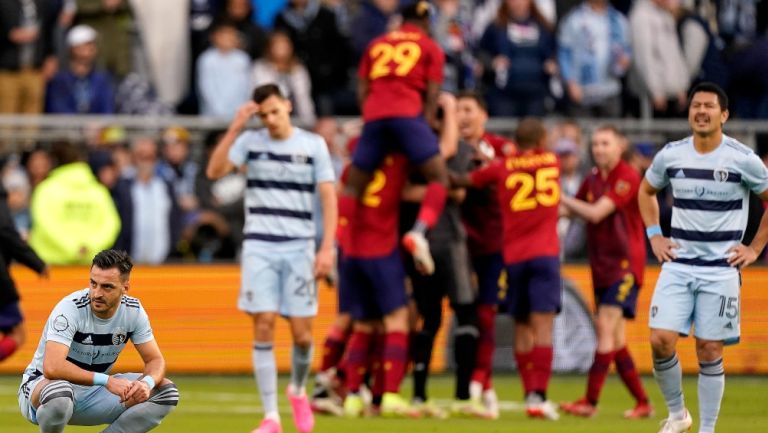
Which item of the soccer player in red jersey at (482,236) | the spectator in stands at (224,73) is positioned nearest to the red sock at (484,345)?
the soccer player in red jersey at (482,236)

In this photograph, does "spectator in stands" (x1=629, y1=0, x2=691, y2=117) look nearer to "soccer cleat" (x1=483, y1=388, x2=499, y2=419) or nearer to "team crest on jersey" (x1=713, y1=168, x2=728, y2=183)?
"soccer cleat" (x1=483, y1=388, x2=499, y2=419)

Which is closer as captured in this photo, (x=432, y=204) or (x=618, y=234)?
(x=432, y=204)

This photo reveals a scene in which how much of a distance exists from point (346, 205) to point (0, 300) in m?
3.23

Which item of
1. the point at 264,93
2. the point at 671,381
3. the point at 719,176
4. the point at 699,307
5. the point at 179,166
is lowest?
the point at 671,381

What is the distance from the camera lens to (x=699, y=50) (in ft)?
73.2

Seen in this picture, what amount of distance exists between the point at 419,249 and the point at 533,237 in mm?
1176

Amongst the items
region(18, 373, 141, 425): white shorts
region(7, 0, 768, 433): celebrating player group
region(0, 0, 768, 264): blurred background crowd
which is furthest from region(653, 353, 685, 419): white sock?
region(0, 0, 768, 264): blurred background crowd

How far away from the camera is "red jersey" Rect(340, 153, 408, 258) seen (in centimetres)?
1405

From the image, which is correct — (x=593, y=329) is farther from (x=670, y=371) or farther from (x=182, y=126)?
(x=670, y=371)

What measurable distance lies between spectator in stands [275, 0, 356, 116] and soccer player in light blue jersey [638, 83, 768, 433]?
1057 centimetres

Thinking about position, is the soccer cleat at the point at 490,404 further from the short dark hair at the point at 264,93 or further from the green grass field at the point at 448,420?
the short dark hair at the point at 264,93

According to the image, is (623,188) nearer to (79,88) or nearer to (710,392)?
(710,392)

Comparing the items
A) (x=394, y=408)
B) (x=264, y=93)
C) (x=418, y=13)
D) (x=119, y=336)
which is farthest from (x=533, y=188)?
(x=119, y=336)

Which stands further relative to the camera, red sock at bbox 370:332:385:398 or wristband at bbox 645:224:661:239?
red sock at bbox 370:332:385:398
